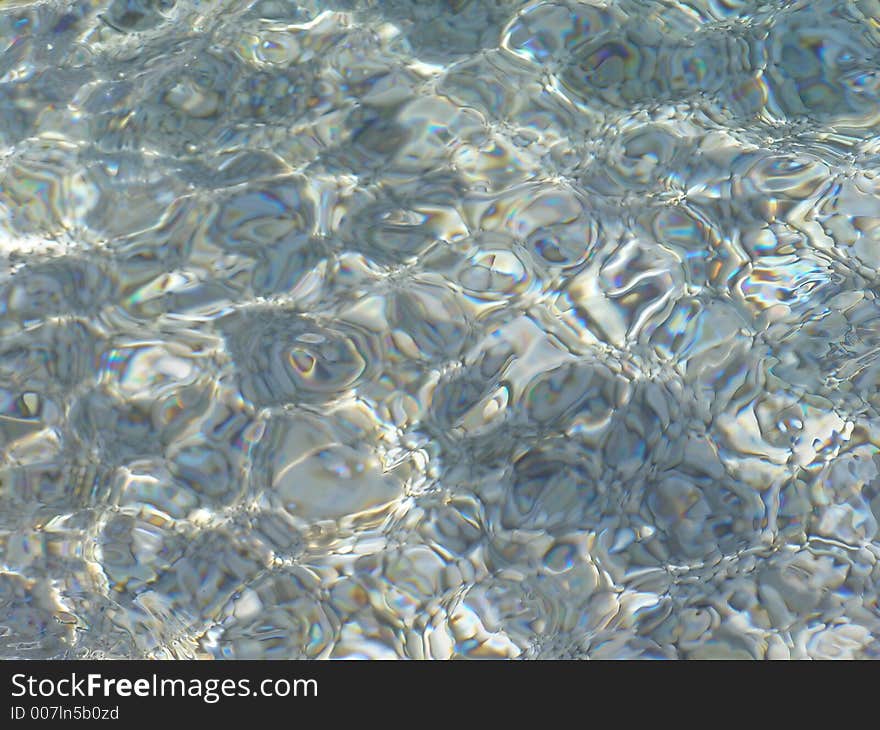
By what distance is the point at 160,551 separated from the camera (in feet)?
3.72

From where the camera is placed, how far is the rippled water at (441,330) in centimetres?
110

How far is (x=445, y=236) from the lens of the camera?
128cm

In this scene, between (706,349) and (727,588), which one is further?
(706,349)

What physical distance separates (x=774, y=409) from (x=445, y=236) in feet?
1.62

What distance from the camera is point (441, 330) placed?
3.99 ft

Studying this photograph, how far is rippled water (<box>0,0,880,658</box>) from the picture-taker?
3.60 feet
